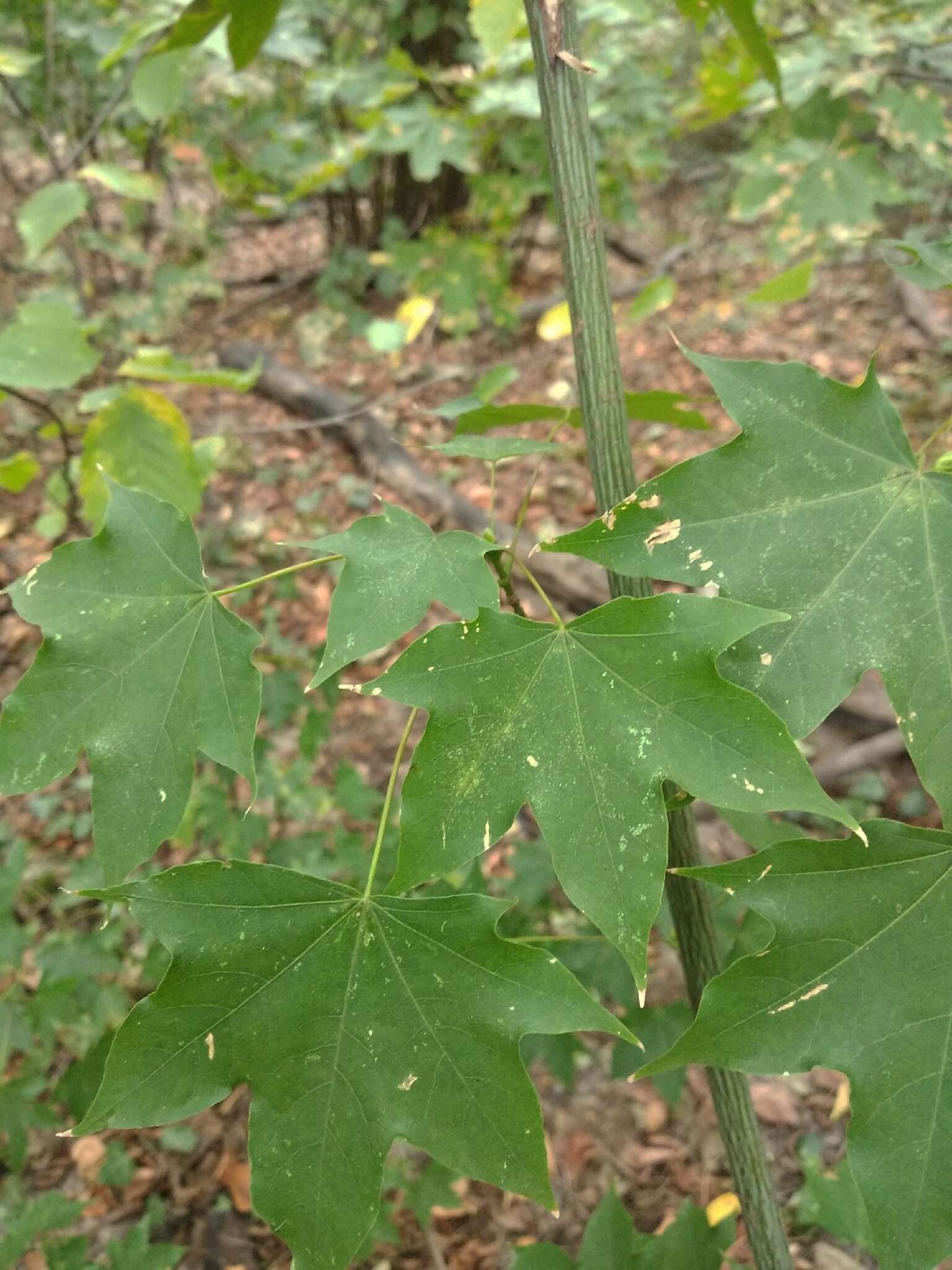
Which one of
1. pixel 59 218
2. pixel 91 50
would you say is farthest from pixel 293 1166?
pixel 91 50

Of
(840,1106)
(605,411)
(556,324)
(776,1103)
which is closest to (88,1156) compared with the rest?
(776,1103)

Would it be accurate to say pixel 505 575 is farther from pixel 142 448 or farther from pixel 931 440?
pixel 142 448

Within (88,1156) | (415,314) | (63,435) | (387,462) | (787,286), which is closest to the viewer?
(787,286)

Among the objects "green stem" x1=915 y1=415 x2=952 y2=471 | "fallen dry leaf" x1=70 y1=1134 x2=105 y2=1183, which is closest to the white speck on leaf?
"green stem" x1=915 y1=415 x2=952 y2=471

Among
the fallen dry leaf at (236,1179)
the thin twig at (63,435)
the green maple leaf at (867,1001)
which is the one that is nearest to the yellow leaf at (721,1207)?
the fallen dry leaf at (236,1179)

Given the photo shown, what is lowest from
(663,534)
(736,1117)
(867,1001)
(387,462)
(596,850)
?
(387,462)

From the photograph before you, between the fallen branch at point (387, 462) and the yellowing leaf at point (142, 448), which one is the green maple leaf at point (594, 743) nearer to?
the yellowing leaf at point (142, 448)

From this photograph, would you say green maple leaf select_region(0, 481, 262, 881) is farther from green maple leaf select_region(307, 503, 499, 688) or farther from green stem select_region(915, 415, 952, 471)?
green stem select_region(915, 415, 952, 471)
